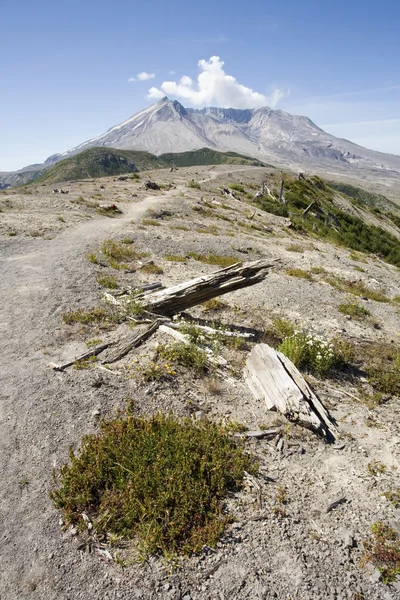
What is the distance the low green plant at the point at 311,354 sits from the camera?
10.0m

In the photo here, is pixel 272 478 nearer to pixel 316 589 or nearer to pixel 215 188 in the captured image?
pixel 316 589

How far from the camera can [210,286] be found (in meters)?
11.9

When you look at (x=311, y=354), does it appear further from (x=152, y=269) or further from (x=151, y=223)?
(x=151, y=223)

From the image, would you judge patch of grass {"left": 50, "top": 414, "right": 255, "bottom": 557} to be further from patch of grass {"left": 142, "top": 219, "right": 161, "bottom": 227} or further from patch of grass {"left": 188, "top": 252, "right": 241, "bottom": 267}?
patch of grass {"left": 142, "top": 219, "right": 161, "bottom": 227}

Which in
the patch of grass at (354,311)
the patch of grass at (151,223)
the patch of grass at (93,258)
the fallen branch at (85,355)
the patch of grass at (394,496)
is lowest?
the patch of grass at (354,311)

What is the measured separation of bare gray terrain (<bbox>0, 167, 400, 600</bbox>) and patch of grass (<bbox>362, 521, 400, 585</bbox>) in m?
0.12

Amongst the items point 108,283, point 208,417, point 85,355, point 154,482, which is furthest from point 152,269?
point 154,482

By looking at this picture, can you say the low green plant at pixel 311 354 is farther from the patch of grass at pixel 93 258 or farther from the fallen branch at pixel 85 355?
the patch of grass at pixel 93 258

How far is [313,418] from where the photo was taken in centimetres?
761

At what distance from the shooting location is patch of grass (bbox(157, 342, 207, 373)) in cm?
945

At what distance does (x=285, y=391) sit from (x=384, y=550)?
3.58 metres

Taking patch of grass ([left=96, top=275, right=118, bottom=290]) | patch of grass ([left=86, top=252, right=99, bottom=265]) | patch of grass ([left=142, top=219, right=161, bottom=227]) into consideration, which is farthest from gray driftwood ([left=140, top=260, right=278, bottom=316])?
patch of grass ([left=142, top=219, right=161, bottom=227])

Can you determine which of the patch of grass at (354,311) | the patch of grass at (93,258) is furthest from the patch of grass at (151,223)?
the patch of grass at (354,311)

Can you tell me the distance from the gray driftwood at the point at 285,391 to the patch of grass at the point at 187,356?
125 cm
